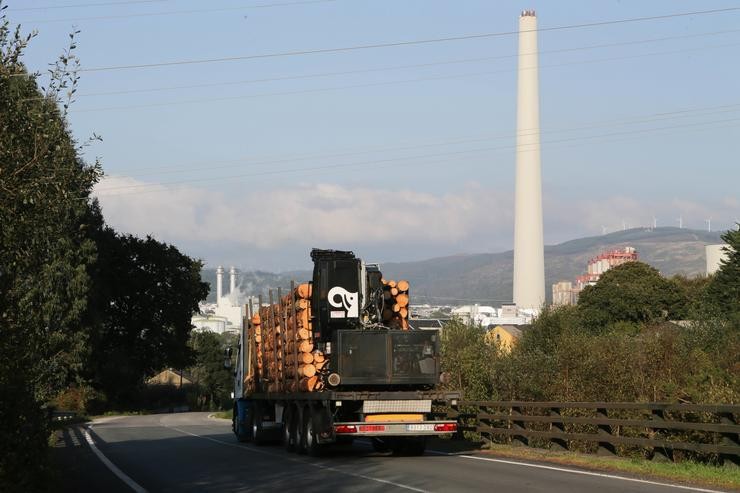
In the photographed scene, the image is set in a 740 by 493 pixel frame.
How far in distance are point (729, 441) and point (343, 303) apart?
8.67 metres

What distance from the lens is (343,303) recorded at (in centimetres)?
2273

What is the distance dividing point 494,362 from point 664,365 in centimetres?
507

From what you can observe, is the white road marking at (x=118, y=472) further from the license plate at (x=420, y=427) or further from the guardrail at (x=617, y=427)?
the guardrail at (x=617, y=427)

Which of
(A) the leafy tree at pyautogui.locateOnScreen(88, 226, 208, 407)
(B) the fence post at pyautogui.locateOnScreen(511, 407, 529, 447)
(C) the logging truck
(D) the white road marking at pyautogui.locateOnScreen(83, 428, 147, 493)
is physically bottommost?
(D) the white road marking at pyautogui.locateOnScreen(83, 428, 147, 493)

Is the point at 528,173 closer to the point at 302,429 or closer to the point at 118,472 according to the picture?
the point at 302,429

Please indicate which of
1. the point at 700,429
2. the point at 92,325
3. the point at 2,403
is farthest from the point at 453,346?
the point at 92,325

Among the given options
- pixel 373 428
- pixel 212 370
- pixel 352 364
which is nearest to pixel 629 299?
pixel 212 370

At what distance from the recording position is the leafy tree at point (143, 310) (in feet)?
238

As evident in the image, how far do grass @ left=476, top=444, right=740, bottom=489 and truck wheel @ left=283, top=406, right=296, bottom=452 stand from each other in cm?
443

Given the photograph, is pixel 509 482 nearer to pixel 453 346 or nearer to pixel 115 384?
pixel 453 346

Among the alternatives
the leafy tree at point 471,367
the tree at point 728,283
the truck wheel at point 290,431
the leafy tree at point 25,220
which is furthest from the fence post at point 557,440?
the tree at point 728,283

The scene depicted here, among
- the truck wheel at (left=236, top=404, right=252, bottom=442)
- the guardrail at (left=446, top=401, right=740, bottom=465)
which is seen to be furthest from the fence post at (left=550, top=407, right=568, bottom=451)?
the truck wheel at (left=236, top=404, right=252, bottom=442)

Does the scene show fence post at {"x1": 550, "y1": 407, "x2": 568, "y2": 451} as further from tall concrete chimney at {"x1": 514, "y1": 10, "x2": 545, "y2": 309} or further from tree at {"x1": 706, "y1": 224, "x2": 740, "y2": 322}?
tall concrete chimney at {"x1": 514, "y1": 10, "x2": 545, "y2": 309}

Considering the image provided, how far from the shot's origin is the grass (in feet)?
51.2
